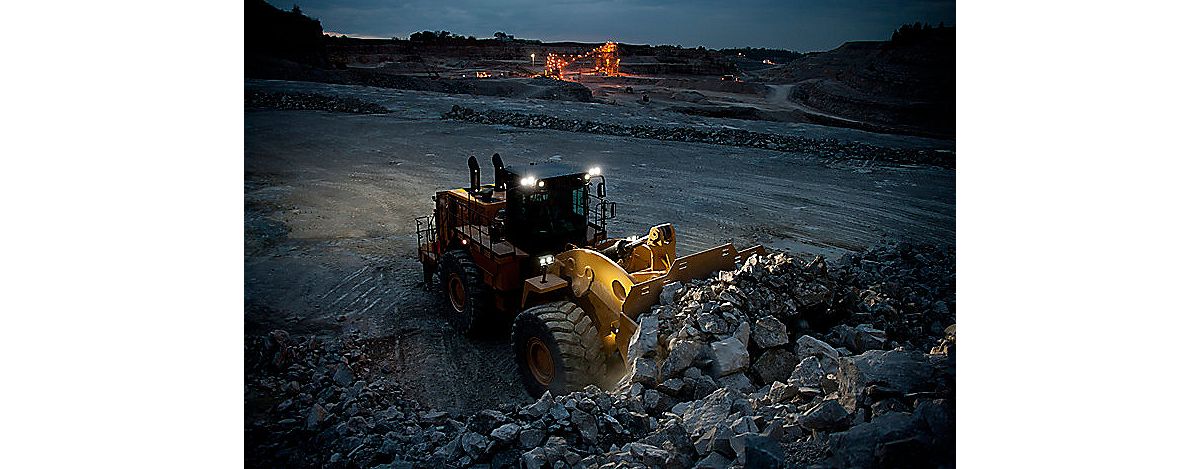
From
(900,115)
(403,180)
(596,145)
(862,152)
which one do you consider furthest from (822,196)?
(900,115)

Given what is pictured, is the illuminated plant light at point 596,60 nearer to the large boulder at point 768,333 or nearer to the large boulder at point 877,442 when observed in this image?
the large boulder at point 768,333

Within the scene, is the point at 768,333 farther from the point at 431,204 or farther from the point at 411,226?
the point at 431,204

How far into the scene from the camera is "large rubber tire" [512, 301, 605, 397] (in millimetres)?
4527

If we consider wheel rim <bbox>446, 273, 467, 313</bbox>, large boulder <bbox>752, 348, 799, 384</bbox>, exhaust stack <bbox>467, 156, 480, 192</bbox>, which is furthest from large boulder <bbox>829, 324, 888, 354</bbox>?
exhaust stack <bbox>467, 156, 480, 192</bbox>

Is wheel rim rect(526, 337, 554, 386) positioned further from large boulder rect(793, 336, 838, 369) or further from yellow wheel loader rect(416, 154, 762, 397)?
large boulder rect(793, 336, 838, 369)

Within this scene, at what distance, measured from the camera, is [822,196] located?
11.1 metres

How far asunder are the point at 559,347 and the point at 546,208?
4.19ft

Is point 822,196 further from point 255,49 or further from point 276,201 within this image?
point 255,49

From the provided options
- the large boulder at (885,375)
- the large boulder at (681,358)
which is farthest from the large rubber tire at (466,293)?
the large boulder at (885,375)

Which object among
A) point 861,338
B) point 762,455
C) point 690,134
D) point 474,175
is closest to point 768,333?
point 861,338

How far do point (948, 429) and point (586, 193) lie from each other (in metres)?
3.40

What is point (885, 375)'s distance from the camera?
2.84 m

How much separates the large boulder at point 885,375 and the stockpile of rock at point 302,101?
114 inches

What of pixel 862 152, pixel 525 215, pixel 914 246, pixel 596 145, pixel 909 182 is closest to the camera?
pixel 909 182
